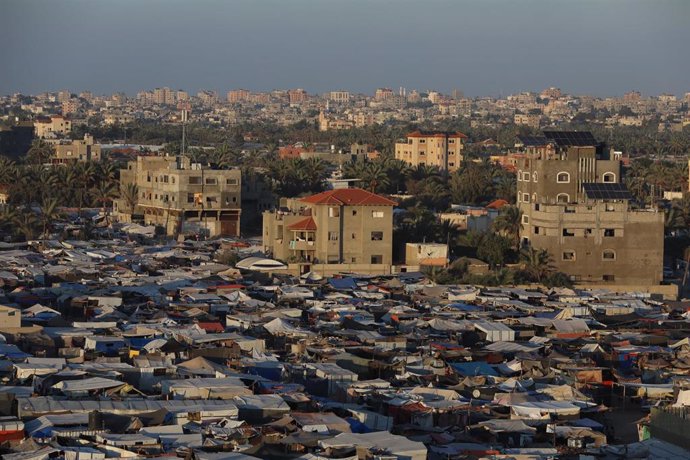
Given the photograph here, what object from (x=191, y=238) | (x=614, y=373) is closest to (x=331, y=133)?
(x=191, y=238)

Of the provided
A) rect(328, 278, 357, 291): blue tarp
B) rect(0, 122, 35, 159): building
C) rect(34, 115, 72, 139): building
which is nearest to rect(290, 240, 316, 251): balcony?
rect(328, 278, 357, 291): blue tarp

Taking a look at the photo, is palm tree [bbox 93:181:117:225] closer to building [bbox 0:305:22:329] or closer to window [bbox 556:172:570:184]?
window [bbox 556:172:570:184]

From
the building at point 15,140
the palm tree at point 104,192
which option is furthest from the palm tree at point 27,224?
the building at point 15,140

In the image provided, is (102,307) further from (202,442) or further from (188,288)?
(202,442)

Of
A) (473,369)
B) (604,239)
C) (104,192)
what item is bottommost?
(473,369)

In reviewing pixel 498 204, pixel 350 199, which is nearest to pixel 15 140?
pixel 498 204

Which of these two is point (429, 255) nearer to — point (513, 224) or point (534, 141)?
point (513, 224)
